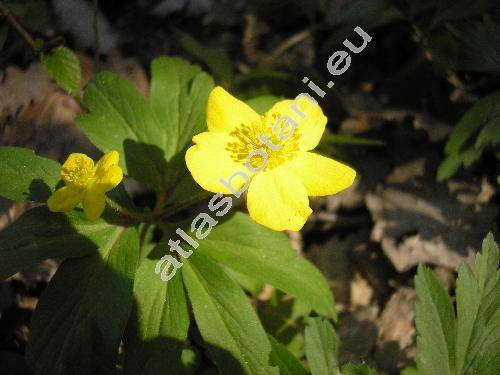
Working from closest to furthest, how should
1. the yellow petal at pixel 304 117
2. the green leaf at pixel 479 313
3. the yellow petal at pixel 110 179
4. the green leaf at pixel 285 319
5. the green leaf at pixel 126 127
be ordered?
1. the yellow petal at pixel 110 179
2. the green leaf at pixel 479 313
3. the yellow petal at pixel 304 117
4. the green leaf at pixel 126 127
5. the green leaf at pixel 285 319

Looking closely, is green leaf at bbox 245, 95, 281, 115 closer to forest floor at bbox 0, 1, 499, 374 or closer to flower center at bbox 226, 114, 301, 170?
flower center at bbox 226, 114, 301, 170

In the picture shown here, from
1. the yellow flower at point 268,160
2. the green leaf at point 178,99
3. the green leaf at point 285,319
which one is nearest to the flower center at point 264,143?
the yellow flower at point 268,160

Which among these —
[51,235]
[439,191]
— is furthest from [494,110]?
[51,235]

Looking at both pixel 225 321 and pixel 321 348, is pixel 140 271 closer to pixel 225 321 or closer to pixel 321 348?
pixel 225 321

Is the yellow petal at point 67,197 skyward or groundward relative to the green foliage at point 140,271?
skyward

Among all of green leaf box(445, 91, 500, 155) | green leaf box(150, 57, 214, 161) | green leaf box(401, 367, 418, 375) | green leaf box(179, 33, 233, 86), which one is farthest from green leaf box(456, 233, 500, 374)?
green leaf box(179, 33, 233, 86)

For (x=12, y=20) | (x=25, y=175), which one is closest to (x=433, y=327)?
(x=25, y=175)

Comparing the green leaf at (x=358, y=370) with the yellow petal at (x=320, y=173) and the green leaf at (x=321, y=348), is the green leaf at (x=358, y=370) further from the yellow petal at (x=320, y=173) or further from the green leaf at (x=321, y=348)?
the yellow petal at (x=320, y=173)
